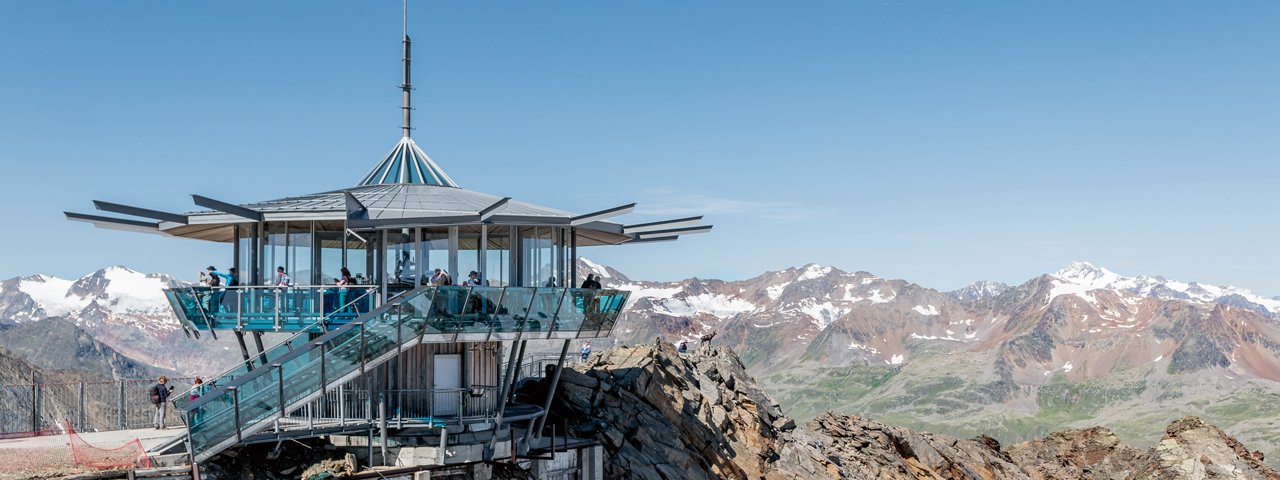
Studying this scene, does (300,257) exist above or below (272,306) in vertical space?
above

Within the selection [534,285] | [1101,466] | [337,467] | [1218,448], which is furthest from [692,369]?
[1218,448]

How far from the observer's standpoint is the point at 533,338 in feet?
121

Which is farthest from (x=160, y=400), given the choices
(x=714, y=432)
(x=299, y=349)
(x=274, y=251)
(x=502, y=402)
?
(x=714, y=432)

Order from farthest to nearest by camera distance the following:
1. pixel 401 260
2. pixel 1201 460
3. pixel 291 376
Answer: pixel 1201 460 < pixel 401 260 < pixel 291 376

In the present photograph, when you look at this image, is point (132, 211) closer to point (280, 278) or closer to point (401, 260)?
point (280, 278)

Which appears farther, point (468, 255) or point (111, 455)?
point (468, 255)

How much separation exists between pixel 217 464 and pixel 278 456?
212cm

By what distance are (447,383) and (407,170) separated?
28.0 feet

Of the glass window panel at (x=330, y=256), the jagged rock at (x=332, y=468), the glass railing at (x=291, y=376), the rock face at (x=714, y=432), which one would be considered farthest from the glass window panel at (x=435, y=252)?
the rock face at (x=714, y=432)

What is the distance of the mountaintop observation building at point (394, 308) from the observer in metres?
34.4

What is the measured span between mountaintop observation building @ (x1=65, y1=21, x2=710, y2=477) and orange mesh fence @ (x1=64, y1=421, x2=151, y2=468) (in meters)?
2.22

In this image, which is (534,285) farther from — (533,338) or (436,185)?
(436,185)

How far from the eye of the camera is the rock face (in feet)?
149

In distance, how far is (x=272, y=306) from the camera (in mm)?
36312
